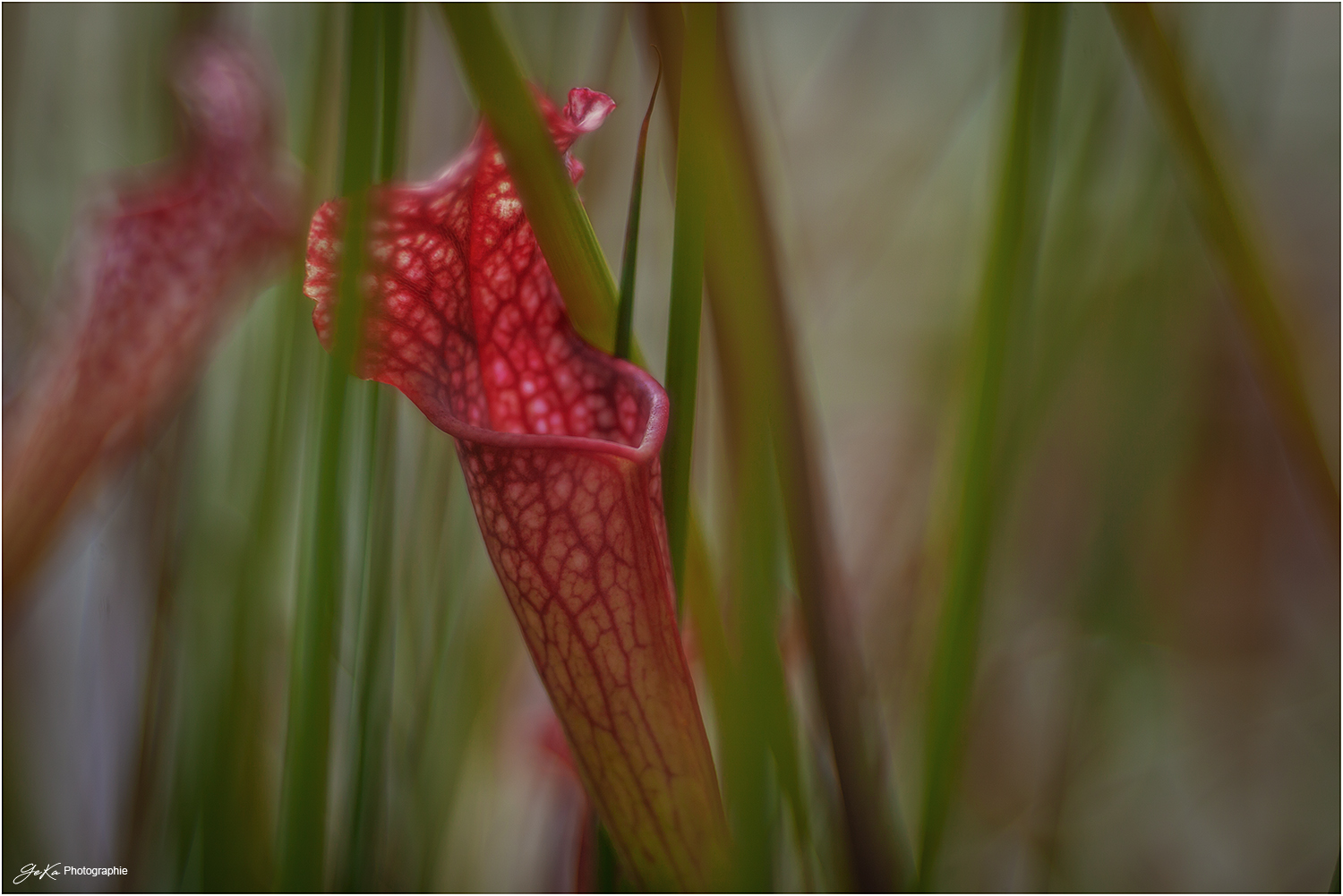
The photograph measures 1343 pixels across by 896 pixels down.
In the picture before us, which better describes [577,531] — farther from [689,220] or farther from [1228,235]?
[1228,235]

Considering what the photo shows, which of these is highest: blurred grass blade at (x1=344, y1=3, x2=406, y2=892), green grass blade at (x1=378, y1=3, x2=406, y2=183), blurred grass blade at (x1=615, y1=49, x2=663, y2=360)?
green grass blade at (x1=378, y1=3, x2=406, y2=183)

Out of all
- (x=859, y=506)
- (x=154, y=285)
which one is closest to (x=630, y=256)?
(x=154, y=285)

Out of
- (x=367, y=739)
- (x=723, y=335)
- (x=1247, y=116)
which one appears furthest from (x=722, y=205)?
(x=1247, y=116)

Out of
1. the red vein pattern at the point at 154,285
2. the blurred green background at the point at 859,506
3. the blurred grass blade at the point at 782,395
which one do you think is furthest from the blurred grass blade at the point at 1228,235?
the red vein pattern at the point at 154,285

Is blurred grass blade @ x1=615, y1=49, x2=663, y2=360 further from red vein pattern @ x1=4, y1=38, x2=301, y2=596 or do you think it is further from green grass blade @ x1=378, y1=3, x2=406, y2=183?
red vein pattern @ x1=4, y1=38, x2=301, y2=596

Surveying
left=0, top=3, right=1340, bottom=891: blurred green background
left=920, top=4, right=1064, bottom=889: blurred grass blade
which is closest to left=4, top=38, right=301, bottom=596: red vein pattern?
left=0, top=3, right=1340, bottom=891: blurred green background

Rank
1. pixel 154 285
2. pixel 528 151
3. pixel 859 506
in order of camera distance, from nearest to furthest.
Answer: pixel 528 151, pixel 154 285, pixel 859 506

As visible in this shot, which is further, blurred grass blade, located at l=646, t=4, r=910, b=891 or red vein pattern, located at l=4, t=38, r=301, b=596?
red vein pattern, located at l=4, t=38, r=301, b=596

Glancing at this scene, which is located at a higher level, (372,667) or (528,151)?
(528,151)
